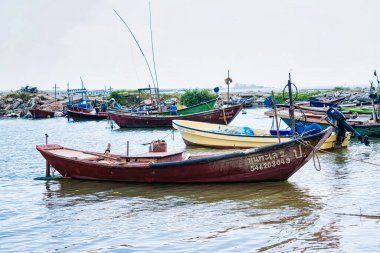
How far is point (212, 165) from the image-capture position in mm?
12484

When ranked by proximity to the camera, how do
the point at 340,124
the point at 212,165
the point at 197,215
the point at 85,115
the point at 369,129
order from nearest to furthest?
the point at 197,215 < the point at 212,165 < the point at 340,124 < the point at 369,129 < the point at 85,115

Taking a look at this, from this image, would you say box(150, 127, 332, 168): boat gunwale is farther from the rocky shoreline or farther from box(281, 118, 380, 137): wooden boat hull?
the rocky shoreline

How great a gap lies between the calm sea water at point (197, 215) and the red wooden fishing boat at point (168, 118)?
1571cm

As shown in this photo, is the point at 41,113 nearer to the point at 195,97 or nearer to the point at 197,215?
the point at 195,97

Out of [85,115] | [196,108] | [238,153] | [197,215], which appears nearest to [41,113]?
[85,115]

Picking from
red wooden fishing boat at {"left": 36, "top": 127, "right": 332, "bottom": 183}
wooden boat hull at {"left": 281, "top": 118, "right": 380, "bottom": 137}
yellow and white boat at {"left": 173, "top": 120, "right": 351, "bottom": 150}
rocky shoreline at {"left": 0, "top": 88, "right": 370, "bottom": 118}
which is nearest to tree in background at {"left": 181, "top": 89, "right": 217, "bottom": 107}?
rocky shoreline at {"left": 0, "top": 88, "right": 370, "bottom": 118}

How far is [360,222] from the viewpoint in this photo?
29.0 feet

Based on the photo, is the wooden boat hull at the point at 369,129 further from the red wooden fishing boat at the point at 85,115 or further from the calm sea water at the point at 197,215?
the red wooden fishing boat at the point at 85,115

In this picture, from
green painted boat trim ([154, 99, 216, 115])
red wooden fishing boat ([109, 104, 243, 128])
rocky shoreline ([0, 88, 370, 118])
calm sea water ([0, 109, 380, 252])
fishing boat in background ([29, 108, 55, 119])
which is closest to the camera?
calm sea water ([0, 109, 380, 252])

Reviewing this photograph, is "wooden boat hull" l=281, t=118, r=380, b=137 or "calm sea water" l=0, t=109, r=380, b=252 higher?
"wooden boat hull" l=281, t=118, r=380, b=137

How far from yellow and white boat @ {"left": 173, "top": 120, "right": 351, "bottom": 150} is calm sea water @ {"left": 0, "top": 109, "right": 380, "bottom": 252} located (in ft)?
11.1

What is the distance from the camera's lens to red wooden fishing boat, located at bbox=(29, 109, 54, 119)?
5296 centimetres

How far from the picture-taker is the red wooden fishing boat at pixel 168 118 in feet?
101

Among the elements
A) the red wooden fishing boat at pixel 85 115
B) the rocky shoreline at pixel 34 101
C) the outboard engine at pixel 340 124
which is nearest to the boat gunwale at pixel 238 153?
the outboard engine at pixel 340 124
